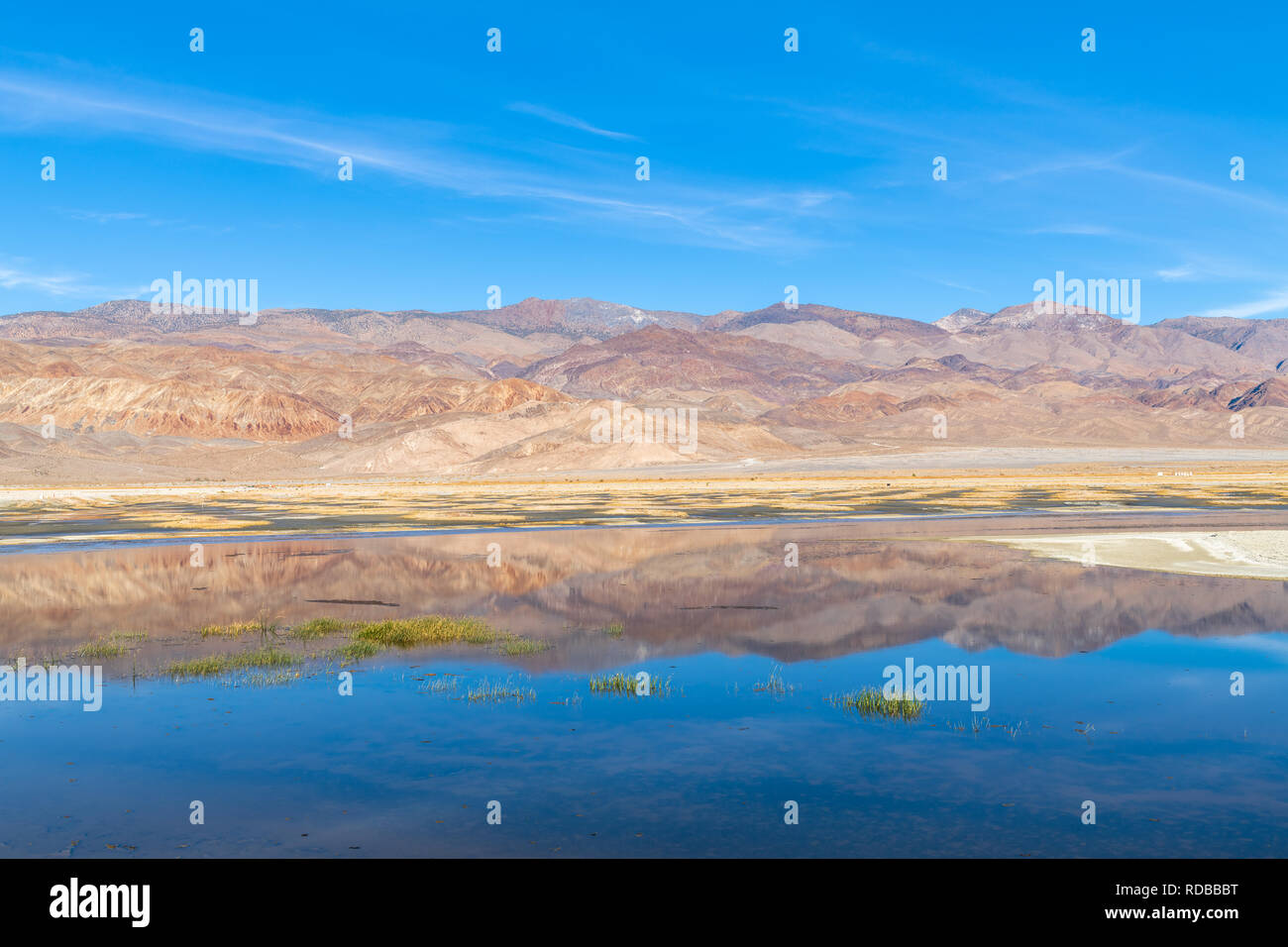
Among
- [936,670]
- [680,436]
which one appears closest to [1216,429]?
[680,436]

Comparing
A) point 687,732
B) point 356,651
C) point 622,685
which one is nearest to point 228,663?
point 356,651

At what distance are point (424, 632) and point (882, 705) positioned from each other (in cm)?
933

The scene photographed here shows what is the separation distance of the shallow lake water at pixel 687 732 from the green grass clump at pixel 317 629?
4.20ft

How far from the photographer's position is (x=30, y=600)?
25.4 meters

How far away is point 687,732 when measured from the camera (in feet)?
43.9

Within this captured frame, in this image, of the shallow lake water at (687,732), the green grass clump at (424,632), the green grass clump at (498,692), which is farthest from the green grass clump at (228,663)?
the green grass clump at (498,692)

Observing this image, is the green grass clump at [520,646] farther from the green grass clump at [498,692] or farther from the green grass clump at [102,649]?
the green grass clump at [102,649]

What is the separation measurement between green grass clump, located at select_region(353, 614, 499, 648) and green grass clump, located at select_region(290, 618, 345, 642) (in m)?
0.49

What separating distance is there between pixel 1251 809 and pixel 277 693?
39.8 ft

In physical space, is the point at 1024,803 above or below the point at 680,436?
below

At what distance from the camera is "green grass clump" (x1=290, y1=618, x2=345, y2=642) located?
20.3 metres

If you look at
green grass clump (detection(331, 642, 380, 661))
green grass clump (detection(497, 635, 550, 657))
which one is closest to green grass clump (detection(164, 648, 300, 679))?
green grass clump (detection(331, 642, 380, 661))
